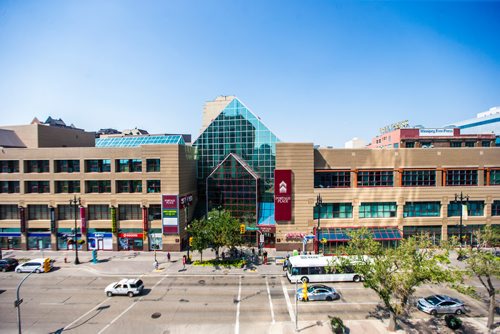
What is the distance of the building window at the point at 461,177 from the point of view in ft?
151

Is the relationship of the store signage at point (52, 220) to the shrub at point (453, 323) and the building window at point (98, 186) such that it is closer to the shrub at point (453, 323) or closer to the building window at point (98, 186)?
the building window at point (98, 186)

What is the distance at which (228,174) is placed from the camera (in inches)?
1917

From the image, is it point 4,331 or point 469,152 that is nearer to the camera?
point 4,331

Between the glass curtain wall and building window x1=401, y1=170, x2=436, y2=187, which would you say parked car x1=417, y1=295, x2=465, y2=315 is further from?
the glass curtain wall

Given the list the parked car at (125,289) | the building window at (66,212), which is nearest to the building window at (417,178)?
the parked car at (125,289)

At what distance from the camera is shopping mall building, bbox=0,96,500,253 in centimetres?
4444

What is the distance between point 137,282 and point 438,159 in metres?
48.1

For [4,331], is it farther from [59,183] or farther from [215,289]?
[59,183]

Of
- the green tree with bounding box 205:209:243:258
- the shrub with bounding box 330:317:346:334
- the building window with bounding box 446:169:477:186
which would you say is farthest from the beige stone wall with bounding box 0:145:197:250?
the building window with bounding box 446:169:477:186

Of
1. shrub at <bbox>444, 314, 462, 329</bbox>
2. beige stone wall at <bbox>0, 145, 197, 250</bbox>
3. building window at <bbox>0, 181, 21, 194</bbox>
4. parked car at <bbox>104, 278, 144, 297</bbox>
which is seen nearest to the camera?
shrub at <bbox>444, 314, 462, 329</bbox>

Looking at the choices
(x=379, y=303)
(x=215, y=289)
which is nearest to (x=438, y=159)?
(x=379, y=303)

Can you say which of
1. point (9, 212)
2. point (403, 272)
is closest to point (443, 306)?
point (403, 272)

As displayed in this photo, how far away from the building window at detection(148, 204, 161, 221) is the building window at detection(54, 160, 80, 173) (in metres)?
14.0

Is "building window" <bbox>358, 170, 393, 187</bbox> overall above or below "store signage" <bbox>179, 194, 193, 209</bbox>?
above
